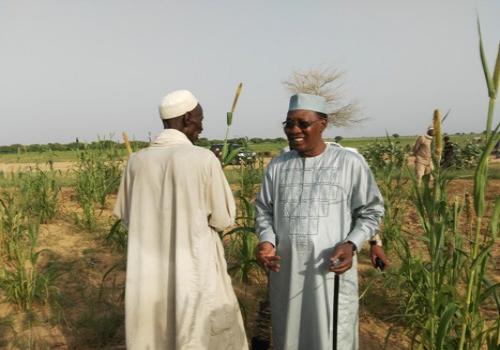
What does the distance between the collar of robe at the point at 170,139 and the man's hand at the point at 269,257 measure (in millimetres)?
583

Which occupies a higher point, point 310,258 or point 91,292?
point 310,258

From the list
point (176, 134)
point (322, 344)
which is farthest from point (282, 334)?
point (176, 134)

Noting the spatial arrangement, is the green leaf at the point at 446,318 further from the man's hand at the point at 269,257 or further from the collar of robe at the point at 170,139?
the collar of robe at the point at 170,139

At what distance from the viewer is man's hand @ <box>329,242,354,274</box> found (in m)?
1.62

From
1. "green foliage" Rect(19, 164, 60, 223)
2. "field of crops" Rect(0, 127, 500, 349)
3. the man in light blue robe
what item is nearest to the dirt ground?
"field of crops" Rect(0, 127, 500, 349)

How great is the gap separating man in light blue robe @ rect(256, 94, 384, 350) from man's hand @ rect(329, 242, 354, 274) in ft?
0.16

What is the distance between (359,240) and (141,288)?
0.98 m

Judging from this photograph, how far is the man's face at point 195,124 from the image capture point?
198 cm

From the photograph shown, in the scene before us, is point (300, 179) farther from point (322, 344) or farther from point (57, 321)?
point (57, 321)

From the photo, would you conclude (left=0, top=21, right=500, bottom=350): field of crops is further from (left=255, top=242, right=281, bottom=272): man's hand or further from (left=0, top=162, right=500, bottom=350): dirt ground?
(left=255, top=242, right=281, bottom=272): man's hand

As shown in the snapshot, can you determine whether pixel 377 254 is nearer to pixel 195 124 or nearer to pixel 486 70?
pixel 486 70

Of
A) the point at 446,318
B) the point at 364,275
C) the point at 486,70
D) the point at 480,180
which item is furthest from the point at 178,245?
the point at 364,275

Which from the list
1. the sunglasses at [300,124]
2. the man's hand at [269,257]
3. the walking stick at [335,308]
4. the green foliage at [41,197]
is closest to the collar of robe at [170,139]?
the sunglasses at [300,124]

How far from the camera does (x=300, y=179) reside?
6.04 feet
